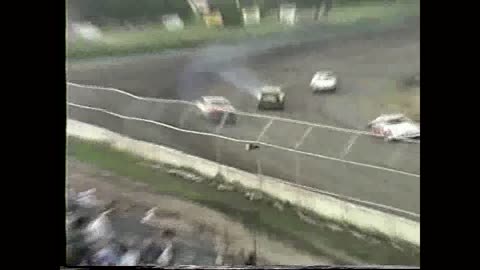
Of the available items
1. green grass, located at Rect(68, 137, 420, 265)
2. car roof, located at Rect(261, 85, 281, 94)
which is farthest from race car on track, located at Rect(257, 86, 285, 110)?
green grass, located at Rect(68, 137, 420, 265)

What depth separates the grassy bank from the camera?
2.73 ft

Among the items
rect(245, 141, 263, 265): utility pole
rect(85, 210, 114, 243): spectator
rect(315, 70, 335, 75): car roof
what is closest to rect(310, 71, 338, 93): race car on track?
rect(315, 70, 335, 75): car roof

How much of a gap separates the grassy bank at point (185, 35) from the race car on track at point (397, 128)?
13 cm

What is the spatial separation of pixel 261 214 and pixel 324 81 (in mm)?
186

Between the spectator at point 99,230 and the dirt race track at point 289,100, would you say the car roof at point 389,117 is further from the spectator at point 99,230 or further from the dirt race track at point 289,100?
the spectator at point 99,230

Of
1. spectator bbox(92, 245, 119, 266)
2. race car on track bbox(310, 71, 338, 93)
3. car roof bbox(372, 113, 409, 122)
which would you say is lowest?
spectator bbox(92, 245, 119, 266)

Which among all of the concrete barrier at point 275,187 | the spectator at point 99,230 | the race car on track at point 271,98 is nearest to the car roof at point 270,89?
the race car on track at point 271,98

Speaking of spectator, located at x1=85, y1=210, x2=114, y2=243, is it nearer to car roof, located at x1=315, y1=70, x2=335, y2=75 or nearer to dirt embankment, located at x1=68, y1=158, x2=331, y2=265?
dirt embankment, located at x1=68, y1=158, x2=331, y2=265

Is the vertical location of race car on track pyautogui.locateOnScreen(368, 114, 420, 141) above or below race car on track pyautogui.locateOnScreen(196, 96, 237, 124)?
below

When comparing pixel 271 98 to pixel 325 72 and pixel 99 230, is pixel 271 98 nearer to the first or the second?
pixel 325 72

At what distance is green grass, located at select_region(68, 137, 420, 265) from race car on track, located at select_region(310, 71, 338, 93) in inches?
6.1

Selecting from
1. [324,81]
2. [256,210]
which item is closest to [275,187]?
[256,210]

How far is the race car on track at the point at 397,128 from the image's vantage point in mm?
809
